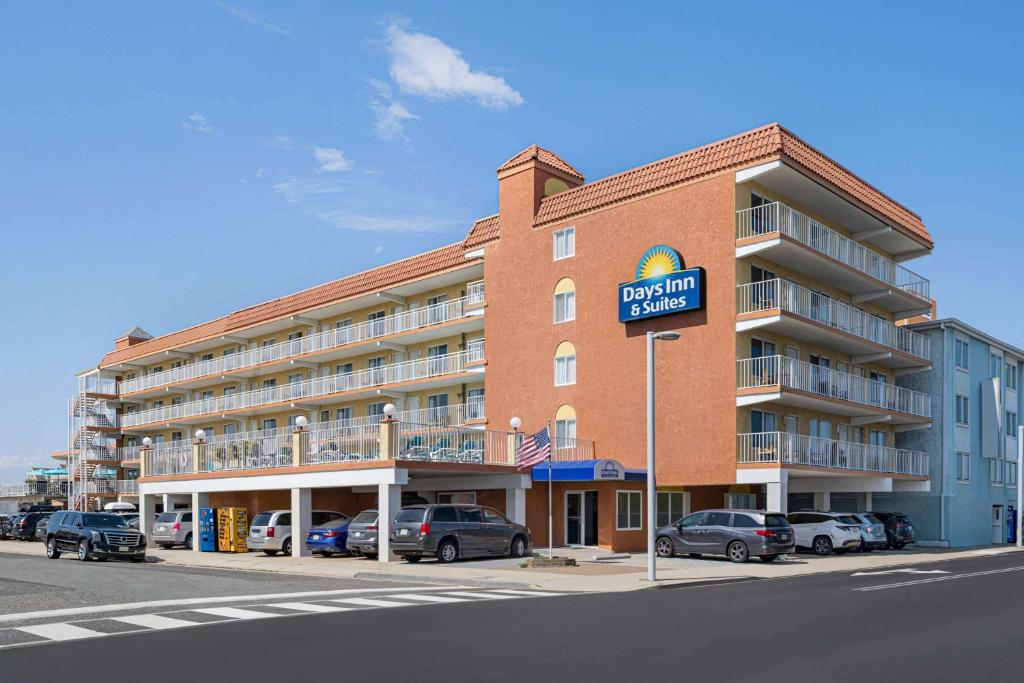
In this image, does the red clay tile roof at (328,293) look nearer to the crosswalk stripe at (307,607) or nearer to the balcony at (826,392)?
the balcony at (826,392)

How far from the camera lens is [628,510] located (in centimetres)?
3716

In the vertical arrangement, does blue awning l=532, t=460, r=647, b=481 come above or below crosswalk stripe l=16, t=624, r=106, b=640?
above

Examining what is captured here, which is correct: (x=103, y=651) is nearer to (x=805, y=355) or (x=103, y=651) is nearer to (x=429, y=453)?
(x=429, y=453)

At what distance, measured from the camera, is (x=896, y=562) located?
105 feet

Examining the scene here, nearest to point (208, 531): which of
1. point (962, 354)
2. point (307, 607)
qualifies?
point (307, 607)

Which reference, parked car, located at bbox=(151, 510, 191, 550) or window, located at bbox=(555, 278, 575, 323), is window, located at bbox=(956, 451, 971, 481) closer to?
window, located at bbox=(555, 278, 575, 323)

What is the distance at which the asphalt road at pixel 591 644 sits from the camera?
1054cm

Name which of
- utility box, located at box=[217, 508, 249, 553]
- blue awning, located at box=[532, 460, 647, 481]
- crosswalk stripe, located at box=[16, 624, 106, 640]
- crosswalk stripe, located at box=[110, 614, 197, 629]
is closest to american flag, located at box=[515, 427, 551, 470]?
blue awning, located at box=[532, 460, 647, 481]

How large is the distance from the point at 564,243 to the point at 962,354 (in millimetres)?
20095

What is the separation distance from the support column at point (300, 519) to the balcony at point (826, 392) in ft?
51.3

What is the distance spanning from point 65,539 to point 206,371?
2893 centimetres

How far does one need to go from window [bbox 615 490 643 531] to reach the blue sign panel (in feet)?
21.6

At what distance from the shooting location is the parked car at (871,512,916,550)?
3959cm

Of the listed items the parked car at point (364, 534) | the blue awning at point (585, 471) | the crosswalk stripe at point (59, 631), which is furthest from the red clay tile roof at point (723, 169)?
the crosswalk stripe at point (59, 631)
